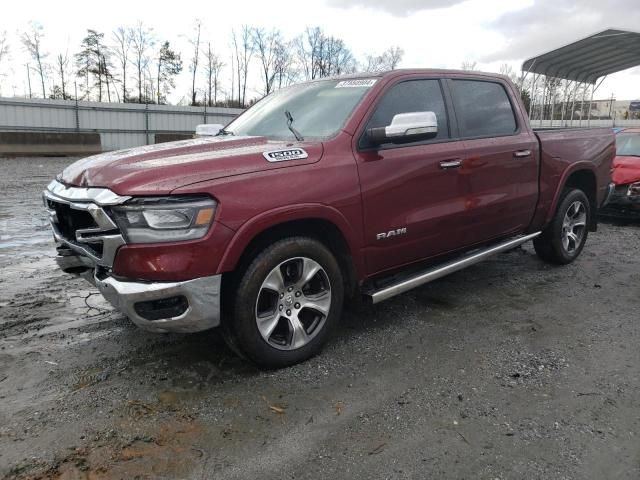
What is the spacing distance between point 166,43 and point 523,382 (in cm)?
4575

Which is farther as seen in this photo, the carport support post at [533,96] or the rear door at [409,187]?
the carport support post at [533,96]

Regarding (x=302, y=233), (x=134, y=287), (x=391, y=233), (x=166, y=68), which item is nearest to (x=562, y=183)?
(x=391, y=233)

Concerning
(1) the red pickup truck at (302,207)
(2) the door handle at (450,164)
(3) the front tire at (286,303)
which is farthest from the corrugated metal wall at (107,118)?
(3) the front tire at (286,303)

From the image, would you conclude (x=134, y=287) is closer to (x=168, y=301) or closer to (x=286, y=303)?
(x=168, y=301)

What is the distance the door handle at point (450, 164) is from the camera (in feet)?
13.0

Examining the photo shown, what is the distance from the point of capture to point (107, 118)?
80.5 feet

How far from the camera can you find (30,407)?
287 cm

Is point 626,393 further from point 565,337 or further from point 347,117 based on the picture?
point 347,117

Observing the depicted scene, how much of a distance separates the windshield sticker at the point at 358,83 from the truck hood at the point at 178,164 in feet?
2.57

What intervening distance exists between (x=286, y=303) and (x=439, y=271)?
1363 millimetres

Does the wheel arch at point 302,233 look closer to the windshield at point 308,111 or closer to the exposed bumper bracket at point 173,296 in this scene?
the exposed bumper bracket at point 173,296

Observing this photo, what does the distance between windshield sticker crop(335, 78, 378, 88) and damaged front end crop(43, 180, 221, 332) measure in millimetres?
1916

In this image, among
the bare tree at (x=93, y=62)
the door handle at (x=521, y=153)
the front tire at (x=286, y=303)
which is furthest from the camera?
the bare tree at (x=93, y=62)

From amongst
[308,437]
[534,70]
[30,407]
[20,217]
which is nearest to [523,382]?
[308,437]
